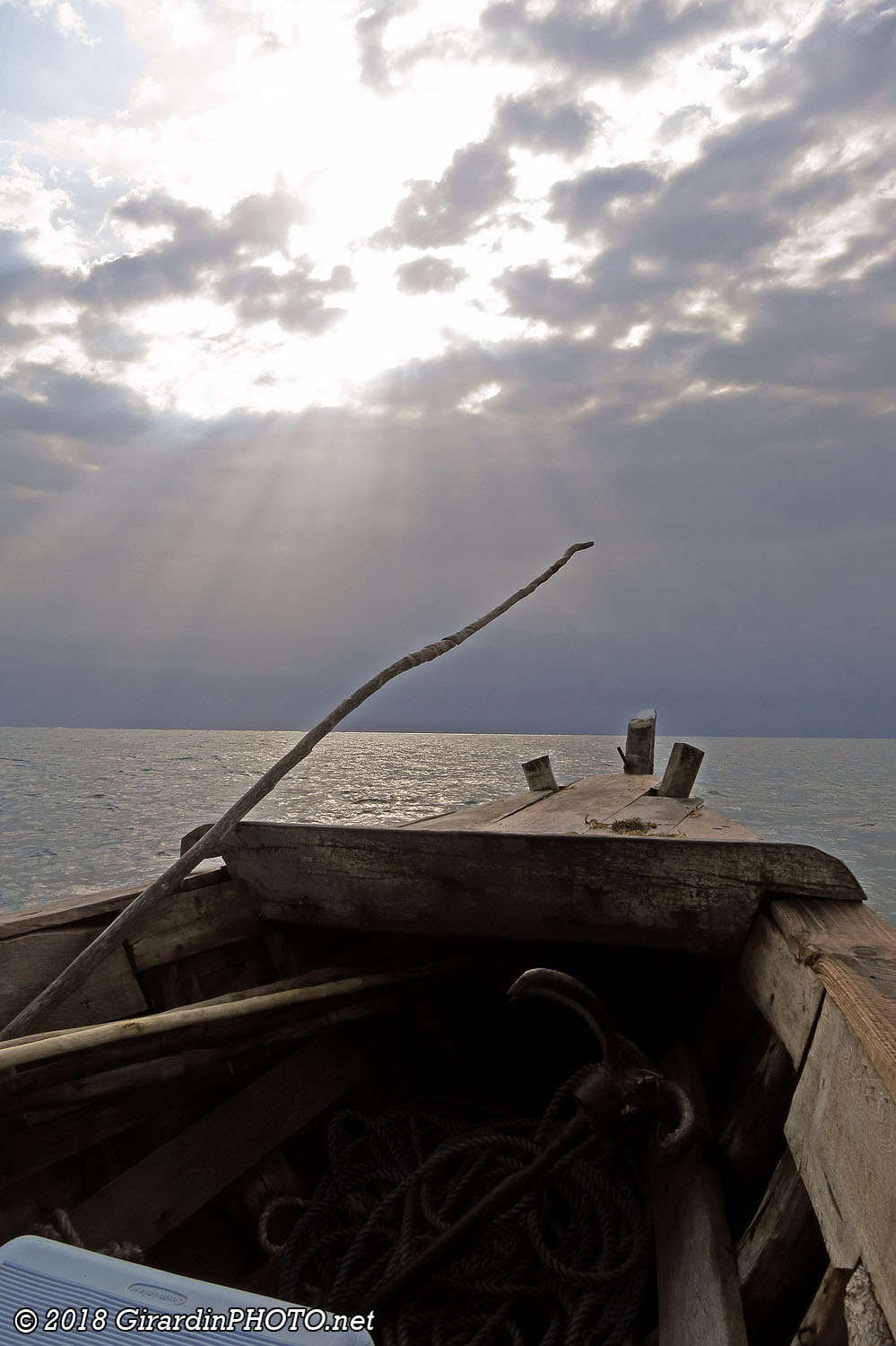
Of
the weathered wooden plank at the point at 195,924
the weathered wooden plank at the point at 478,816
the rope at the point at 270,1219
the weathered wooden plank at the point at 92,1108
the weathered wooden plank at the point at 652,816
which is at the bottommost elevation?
the rope at the point at 270,1219

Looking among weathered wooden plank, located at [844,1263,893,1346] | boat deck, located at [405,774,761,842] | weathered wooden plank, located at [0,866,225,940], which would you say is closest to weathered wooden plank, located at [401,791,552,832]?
boat deck, located at [405,774,761,842]

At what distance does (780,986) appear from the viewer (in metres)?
1.77

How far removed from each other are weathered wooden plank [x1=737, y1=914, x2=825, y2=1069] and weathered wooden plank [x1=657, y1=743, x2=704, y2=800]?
100 inches

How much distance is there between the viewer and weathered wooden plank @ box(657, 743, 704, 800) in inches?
182

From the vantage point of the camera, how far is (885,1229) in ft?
3.43

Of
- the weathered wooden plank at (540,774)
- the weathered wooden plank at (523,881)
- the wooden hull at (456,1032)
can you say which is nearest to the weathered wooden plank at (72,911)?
the wooden hull at (456,1032)

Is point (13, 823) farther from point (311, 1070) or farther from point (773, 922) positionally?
point (773, 922)

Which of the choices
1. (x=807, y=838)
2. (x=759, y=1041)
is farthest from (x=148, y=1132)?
(x=807, y=838)

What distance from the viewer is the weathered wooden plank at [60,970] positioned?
86.0 inches

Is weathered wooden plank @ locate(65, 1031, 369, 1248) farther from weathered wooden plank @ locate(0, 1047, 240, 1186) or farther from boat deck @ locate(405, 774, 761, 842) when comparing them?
boat deck @ locate(405, 774, 761, 842)

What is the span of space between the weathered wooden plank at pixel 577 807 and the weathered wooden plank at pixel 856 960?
66cm

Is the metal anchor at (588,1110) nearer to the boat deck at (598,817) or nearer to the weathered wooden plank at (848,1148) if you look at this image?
the weathered wooden plank at (848,1148)

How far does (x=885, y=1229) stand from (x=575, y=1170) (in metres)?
1.29

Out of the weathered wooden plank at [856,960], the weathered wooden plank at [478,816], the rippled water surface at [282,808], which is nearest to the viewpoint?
the weathered wooden plank at [856,960]
